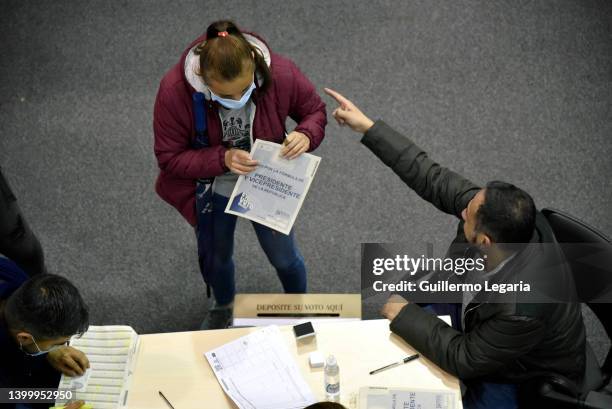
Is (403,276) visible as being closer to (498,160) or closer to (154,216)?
(498,160)

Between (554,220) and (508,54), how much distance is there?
6.00ft

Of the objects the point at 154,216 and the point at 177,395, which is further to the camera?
the point at 154,216

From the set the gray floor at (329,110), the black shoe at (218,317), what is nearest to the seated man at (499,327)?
the gray floor at (329,110)

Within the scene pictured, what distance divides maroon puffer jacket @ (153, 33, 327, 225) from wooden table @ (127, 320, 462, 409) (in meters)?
0.58

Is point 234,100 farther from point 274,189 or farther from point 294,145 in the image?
point 274,189

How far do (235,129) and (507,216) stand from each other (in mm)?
961

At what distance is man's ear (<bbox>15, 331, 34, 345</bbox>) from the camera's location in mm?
2002

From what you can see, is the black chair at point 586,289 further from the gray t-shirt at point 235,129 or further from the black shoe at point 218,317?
the black shoe at point 218,317

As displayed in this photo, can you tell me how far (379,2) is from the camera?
404 centimetres

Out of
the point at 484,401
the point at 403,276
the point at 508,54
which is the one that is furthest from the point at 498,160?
the point at 484,401

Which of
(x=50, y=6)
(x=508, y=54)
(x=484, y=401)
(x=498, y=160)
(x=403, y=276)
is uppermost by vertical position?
(x=50, y=6)

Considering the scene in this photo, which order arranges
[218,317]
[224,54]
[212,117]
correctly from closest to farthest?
[224,54], [212,117], [218,317]

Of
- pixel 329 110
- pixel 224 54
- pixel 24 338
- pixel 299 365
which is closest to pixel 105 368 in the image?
pixel 24 338

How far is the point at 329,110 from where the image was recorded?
369 cm
